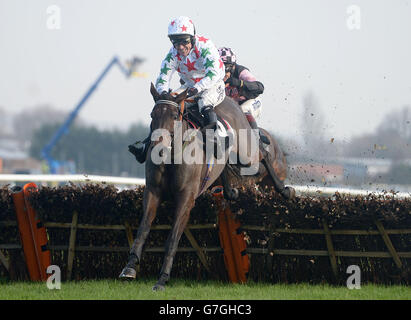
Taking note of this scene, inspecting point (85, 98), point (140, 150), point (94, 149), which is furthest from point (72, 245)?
point (94, 149)

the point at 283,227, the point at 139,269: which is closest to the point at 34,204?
the point at 139,269

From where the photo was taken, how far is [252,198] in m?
7.78

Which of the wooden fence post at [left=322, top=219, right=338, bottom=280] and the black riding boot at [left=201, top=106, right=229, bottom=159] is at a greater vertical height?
the black riding boot at [left=201, top=106, right=229, bottom=159]

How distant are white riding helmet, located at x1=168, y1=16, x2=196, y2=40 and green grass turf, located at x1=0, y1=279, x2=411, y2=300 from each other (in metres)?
2.90

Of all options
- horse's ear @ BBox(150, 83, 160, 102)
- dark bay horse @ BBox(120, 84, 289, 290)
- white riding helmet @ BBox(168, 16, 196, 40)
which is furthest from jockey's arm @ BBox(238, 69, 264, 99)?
horse's ear @ BBox(150, 83, 160, 102)

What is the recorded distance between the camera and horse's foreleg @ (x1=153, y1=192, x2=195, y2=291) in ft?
23.7

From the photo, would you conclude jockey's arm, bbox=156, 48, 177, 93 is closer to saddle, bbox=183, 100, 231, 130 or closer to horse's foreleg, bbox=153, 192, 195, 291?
saddle, bbox=183, 100, 231, 130

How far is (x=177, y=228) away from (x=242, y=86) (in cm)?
317

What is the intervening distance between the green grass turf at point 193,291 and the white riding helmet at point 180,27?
2902 mm

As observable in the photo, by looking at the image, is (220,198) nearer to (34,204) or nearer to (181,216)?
(181,216)

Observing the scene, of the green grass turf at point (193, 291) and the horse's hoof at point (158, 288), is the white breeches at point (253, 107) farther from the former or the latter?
the horse's hoof at point (158, 288)

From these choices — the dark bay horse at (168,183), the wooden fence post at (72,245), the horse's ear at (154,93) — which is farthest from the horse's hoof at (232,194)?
the wooden fence post at (72,245)

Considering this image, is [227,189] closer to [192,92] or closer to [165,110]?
[192,92]

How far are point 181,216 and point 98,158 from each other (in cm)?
7642
